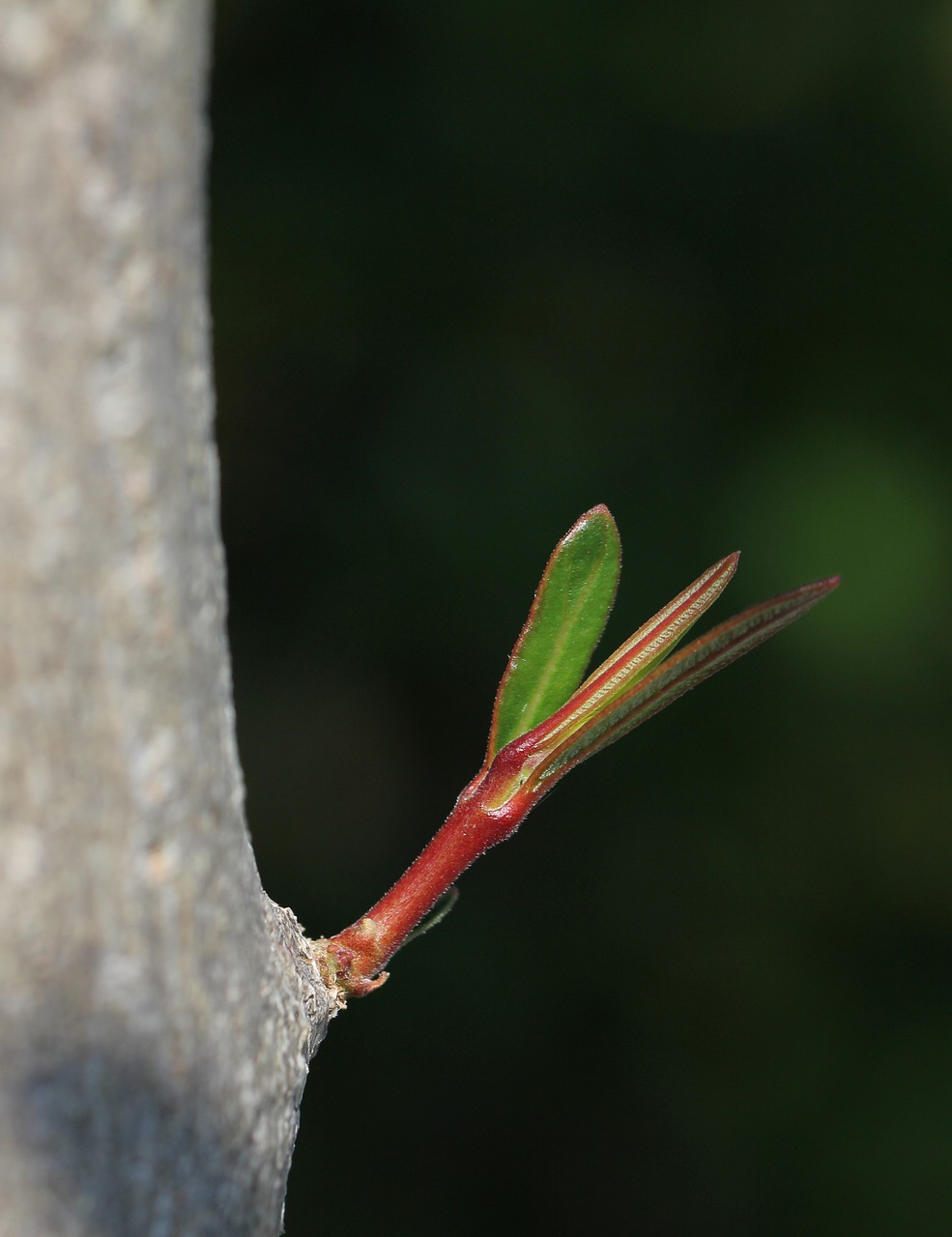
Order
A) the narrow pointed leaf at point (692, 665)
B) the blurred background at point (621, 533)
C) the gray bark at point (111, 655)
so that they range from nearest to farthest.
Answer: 1. the gray bark at point (111, 655)
2. the narrow pointed leaf at point (692, 665)
3. the blurred background at point (621, 533)

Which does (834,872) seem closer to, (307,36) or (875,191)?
(875,191)

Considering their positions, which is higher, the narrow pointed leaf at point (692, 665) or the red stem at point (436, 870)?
the narrow pointed leaf at point (692, 665)

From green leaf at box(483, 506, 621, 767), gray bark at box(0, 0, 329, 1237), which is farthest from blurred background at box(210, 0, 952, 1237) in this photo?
gray bark at box(0, 0, 329, 1237)

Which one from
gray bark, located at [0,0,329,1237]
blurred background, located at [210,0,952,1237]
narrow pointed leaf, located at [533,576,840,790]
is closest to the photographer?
gray bark, located at [0,0,329,1237]

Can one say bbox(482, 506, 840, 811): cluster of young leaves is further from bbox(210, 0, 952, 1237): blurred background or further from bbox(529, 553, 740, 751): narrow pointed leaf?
bbox(210, 0, 952, 1237): blurred background

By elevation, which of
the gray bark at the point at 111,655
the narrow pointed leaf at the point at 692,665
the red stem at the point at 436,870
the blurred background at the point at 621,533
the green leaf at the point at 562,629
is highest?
the gray bark at the point at 111,655

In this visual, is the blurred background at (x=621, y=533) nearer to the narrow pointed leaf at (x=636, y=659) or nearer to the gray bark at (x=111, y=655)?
the narrow pointed leaf at (x=636, y=659)

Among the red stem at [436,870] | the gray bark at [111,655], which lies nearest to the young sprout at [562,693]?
the red stem at [436,870]
